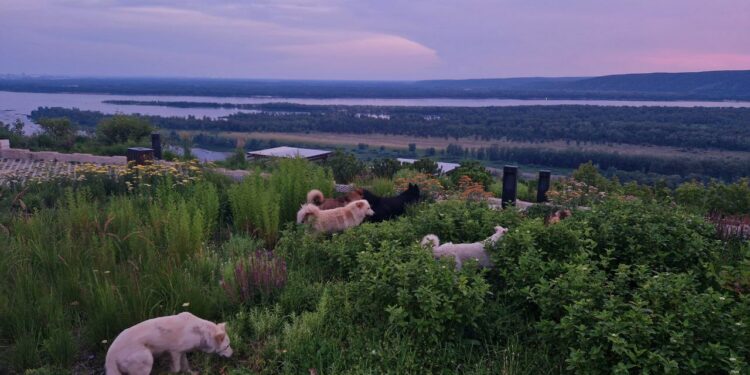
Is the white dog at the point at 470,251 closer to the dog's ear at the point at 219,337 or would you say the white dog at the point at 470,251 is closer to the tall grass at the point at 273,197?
the dog's ear at the point at 219,337

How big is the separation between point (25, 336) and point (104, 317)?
496 mm

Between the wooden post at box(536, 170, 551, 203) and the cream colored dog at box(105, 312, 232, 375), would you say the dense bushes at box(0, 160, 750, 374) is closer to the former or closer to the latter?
the cream colored dog at box(105, 312, 232, 375)

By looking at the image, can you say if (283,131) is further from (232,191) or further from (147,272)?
(147,272)

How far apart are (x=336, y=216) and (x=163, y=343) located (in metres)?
3.27

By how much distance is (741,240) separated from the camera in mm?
6371

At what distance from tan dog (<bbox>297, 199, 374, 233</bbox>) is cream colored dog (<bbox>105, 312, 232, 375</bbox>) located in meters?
2.68

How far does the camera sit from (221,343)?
3584 millimetres

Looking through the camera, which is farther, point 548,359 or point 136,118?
point 136,118

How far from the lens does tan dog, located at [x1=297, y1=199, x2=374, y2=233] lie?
6.35 metres

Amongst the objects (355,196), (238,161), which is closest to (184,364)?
(355,196)

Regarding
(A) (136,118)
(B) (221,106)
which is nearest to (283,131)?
(A) (136,118)

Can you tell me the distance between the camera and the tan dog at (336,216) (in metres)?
6.35

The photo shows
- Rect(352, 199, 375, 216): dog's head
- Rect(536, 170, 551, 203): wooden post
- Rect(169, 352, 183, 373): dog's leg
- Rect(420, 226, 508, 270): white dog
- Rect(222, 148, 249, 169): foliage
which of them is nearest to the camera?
Rect(169, 352, 183, 373): dog's leg

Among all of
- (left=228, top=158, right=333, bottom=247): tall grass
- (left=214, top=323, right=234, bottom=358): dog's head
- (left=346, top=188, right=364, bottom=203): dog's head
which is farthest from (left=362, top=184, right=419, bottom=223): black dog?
(left=214, top=323, right=234, bottom=358): dog's head
